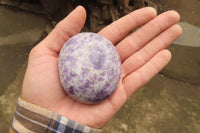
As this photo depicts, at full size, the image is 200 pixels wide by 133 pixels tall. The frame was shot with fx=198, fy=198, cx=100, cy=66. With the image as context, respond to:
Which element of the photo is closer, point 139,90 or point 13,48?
point 139,90

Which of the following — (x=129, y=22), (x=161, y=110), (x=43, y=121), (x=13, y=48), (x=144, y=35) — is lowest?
(x=161, y=110)

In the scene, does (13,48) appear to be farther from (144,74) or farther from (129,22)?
(144,74)

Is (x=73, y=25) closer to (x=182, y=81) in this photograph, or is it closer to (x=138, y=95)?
(x=138, y=95)

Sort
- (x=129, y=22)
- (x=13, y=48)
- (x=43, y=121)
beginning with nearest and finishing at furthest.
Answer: (x=43, y=121)
(x=129, y=22)
(x=13, y=48)

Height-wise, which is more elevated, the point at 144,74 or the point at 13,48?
the point at 144,74

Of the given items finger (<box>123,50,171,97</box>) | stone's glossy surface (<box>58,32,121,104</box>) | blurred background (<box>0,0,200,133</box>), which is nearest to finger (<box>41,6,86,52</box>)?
stone's glossy surface (<box>58,32,121,104</box>)

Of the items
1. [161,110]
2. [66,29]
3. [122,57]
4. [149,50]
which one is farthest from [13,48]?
[161,110]

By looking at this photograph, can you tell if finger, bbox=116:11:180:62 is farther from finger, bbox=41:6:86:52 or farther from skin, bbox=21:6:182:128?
finger, bbox=41:6:86:52
